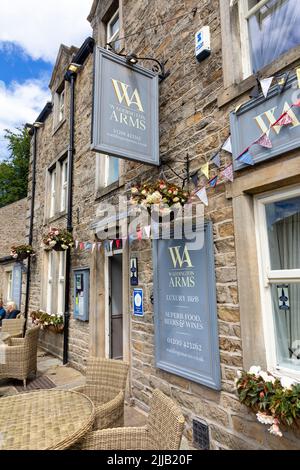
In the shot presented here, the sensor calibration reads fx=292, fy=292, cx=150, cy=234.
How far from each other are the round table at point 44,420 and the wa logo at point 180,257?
1673 millimetres

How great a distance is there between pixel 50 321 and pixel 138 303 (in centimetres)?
356

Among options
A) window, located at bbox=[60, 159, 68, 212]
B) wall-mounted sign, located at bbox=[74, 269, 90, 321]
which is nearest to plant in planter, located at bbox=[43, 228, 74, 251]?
wall-mounted sign, located at bbox=[74, 269, 90, 321]

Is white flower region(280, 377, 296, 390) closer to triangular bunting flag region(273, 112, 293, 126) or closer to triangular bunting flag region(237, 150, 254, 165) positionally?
triangular bunting flag region(237, 150, 254, 165)

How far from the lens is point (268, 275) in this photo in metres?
2.61

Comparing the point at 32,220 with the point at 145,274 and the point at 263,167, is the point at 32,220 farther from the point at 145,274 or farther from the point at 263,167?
the point at 263,167

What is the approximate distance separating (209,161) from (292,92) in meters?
1.01

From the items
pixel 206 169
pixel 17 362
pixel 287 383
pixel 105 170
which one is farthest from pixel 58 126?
pixel 287 383

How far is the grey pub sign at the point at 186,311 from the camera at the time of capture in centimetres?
297

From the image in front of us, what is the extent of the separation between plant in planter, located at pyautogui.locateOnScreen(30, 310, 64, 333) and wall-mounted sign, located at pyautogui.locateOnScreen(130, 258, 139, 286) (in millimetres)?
3049

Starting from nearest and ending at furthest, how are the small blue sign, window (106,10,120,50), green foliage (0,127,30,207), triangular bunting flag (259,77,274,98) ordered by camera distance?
triangular bunting flag (259,77,274,98) < the small blue sign < window (106,10,120,50) < green foliage (0,127,30,207)

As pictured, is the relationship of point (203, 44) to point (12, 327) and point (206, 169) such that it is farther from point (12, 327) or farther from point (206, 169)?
point (12, 327)

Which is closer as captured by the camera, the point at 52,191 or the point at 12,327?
the point at 12,327

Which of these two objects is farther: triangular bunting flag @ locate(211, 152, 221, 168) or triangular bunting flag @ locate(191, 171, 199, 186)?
triangular bunting flag @ locate(191, 171, 199, 186)

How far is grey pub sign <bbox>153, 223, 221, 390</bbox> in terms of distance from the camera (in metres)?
2.97
